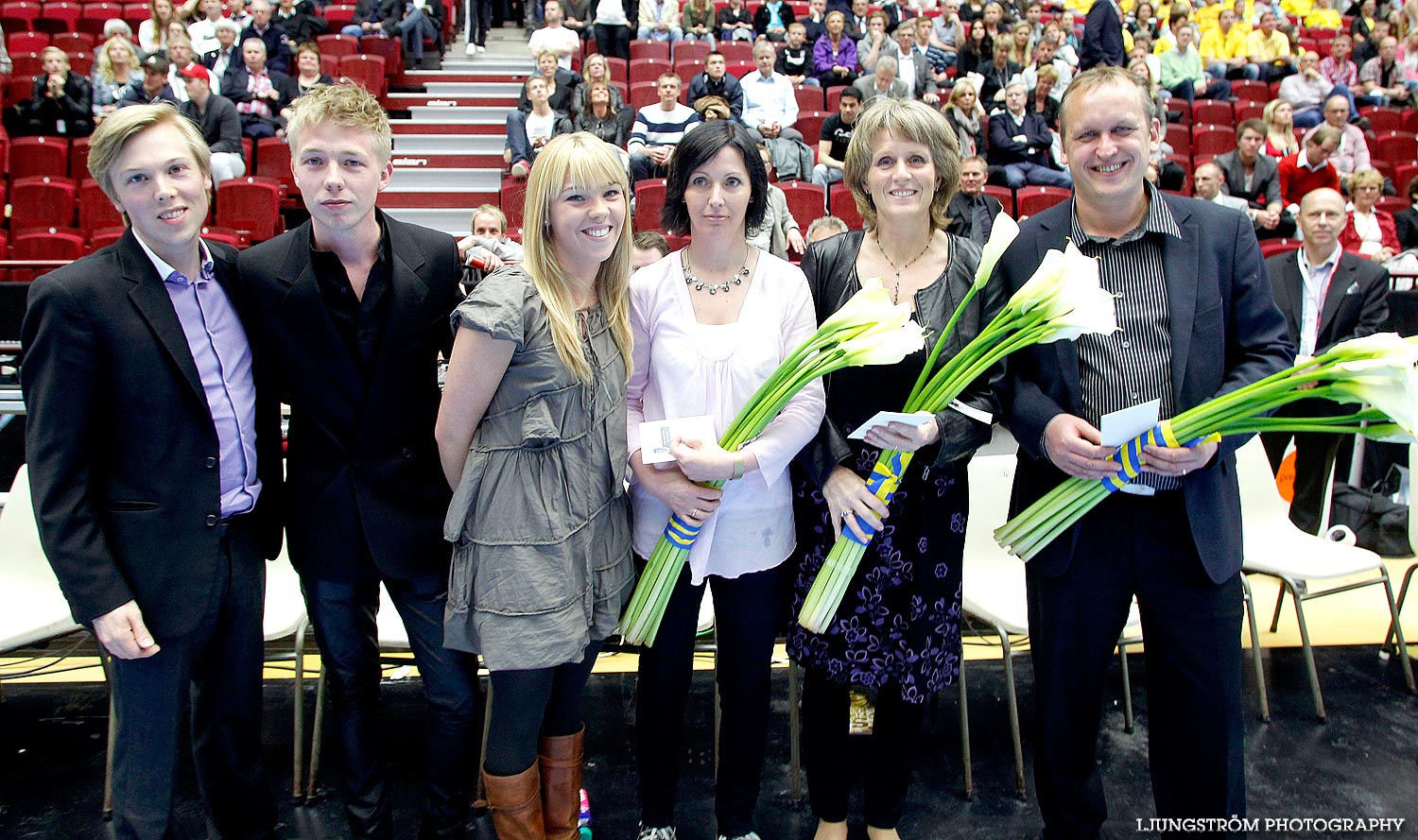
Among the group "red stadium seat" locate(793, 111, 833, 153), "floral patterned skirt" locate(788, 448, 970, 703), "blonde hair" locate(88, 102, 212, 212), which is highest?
"red stadium seat" locate(793, 111, 833, 153)

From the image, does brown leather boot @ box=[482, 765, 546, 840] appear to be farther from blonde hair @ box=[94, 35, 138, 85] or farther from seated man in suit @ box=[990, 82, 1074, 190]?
blonde hair @ box=[94, 35, 138, 85]

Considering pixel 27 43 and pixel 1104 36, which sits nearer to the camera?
pixel 27 43

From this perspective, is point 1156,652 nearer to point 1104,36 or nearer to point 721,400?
point 721,400

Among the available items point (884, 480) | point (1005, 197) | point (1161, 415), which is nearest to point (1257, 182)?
point (1005, 197)

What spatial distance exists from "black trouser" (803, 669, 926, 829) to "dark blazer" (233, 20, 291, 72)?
8537 millimetres

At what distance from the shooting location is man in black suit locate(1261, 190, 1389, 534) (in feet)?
13.7

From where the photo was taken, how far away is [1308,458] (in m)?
4.00

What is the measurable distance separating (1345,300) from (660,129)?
4.73m

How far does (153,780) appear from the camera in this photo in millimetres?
1828

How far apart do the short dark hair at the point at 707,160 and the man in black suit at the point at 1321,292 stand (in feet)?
10.1

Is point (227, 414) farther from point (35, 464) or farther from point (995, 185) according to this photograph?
point (995, 185)

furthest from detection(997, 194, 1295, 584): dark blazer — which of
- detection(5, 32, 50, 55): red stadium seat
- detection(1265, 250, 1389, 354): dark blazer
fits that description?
detection(5, 32, 50, 55): red stadium seat

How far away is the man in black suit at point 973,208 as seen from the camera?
5.77 meters

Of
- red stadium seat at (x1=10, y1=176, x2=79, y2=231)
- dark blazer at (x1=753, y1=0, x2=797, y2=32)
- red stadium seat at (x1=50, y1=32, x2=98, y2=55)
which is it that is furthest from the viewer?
dark blazer at (x1=753, y1=0, x2=797, y2=32)
